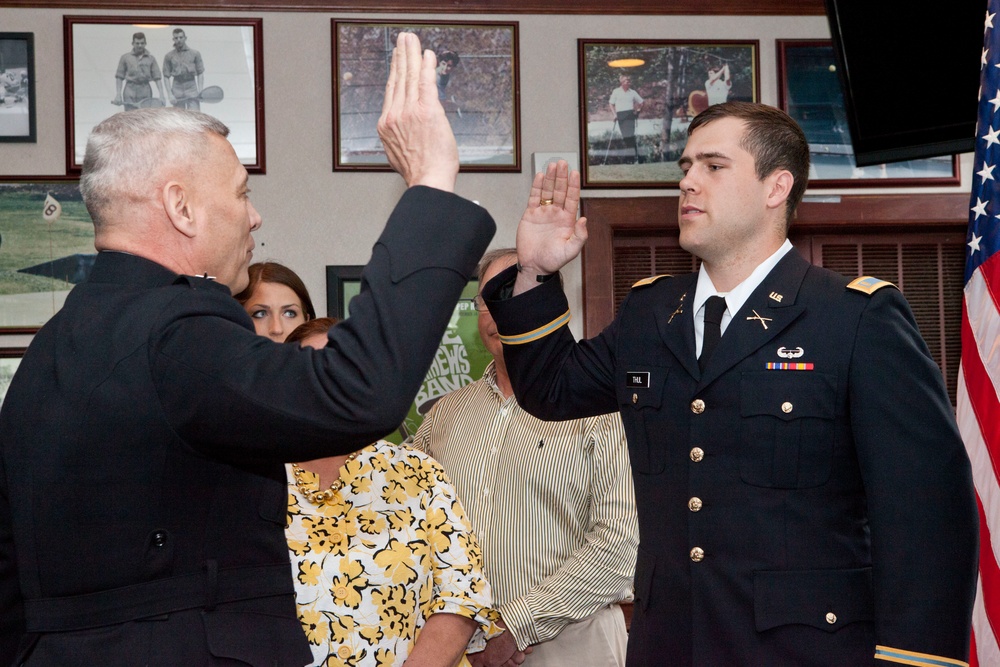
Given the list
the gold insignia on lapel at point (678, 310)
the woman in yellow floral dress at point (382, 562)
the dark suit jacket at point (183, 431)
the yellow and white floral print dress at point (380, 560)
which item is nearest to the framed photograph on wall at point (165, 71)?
the woman in yellow floral dress at point (382, 562)

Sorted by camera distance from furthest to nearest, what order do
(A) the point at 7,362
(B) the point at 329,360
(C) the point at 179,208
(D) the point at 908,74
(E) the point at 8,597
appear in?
(A) the point at 7,362 → (D) the point at 908,74 → (E) the point at 8,597 → (C) the point at 179,208 → (B) the point at 329,360

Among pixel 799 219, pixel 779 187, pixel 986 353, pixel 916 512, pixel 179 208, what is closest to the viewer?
pixel 179 208

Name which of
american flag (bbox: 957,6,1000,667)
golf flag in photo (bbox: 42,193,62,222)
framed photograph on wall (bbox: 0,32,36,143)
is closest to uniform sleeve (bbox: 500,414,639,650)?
american flag (bbox: 957,6,1000,667)

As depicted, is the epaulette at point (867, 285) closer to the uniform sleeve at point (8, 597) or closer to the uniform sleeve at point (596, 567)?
the uniform sleeve at point (596, 567)

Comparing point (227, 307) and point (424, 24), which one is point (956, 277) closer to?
point (424, 24)

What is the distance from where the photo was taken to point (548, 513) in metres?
2.89

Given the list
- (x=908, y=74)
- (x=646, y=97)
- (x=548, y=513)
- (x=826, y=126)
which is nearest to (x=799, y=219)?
(x=826, y=126)

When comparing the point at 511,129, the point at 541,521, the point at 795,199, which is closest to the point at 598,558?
the point at 541,521

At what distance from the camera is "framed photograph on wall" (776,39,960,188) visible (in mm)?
4328

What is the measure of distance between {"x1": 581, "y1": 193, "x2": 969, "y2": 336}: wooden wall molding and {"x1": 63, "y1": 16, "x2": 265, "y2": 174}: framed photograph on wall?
4.55 ft

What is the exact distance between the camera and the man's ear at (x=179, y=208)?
1296 mm

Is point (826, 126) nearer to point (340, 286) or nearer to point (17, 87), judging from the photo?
point (340, 286)

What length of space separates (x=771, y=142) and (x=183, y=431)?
53.7 inches

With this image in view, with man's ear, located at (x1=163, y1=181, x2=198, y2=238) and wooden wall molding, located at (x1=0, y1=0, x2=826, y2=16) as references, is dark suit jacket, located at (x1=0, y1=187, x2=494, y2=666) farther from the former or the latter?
wooden wall molding, located at (x1=0, y1=0, x2=826, y2=16)
